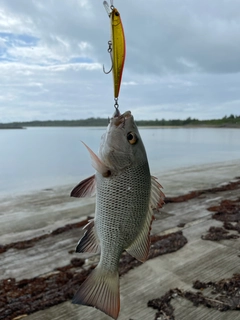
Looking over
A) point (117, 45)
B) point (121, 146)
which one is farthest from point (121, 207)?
point (117, 45)

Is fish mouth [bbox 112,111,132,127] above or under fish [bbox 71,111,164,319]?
above

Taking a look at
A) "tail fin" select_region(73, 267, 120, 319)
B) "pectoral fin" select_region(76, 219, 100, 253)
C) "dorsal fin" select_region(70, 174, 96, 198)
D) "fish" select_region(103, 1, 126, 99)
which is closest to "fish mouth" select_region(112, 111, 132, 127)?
"fish" select_region(103, 1, 126, 99)

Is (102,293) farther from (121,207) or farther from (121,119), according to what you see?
(121,119)

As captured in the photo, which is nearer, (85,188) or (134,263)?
(85,188)

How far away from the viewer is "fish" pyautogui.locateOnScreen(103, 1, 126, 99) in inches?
87.5

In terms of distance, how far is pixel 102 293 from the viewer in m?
2.08

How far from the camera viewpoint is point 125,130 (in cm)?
211

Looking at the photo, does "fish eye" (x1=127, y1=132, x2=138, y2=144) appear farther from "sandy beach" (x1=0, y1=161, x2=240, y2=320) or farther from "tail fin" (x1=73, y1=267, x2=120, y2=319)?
"sandy beach" (x1=0, y1=161, x2=240, y2=320)

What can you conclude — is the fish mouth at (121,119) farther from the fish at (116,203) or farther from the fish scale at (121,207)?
the fish scale at (121,207)

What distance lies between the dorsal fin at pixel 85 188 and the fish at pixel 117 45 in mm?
723

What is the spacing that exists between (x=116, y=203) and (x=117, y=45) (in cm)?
112

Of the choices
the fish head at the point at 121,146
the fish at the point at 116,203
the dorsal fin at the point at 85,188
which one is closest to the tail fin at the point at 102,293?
the fish at the point at 116,203

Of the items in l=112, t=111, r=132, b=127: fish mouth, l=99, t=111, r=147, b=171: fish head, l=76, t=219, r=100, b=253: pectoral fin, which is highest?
l=112, t=111, r=132, b=127: fish mouth

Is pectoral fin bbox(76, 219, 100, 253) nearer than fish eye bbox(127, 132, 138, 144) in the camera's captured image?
No
